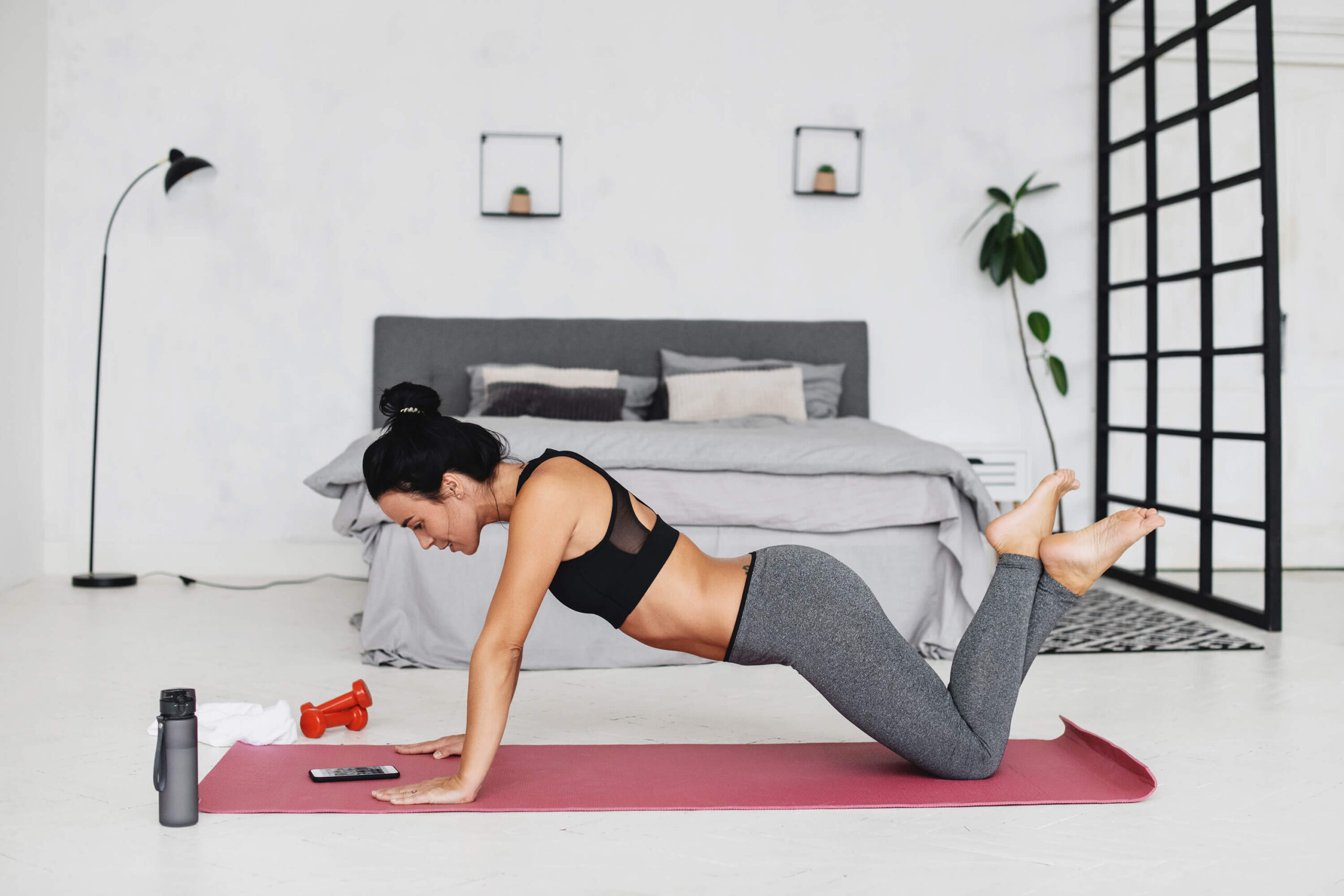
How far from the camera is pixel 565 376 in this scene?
4902mm

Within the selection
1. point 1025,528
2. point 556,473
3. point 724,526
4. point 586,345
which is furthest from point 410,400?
point 586,345

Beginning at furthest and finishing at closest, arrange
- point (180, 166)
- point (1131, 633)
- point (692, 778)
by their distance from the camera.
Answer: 1. point (180, 166)
2. point (1131, 633)
3. point (692, 778)

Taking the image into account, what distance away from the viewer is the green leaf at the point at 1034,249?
16.9 feet

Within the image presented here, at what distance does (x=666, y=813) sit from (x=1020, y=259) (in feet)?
12.5

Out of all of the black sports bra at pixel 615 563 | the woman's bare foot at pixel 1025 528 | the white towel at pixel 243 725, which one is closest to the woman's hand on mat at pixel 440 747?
the white towel at pixel 243 725

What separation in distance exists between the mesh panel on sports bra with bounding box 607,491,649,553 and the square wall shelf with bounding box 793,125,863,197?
3.54 metres

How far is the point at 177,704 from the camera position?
193 centimetres

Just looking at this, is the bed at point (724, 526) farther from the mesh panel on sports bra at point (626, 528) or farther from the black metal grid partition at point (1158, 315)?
the black metal grid partition at point (1158, 315)

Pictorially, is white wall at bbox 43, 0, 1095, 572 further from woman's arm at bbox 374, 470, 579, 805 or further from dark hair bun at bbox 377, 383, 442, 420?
woman's arm at bbox 374, 470, 579, 805

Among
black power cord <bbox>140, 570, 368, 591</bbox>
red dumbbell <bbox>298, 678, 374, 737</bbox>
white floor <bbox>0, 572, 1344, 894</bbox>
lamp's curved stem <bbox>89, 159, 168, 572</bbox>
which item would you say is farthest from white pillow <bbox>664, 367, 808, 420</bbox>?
lamp's curved stem <bbox>89, 159, 168, 572</bbox>

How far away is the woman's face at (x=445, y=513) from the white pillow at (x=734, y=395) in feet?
8.93

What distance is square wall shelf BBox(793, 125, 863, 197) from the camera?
5.30 meters

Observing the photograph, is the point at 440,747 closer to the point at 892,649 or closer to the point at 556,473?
the point at 556,473

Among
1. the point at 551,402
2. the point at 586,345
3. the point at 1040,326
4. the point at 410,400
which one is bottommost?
the point at 410,400
